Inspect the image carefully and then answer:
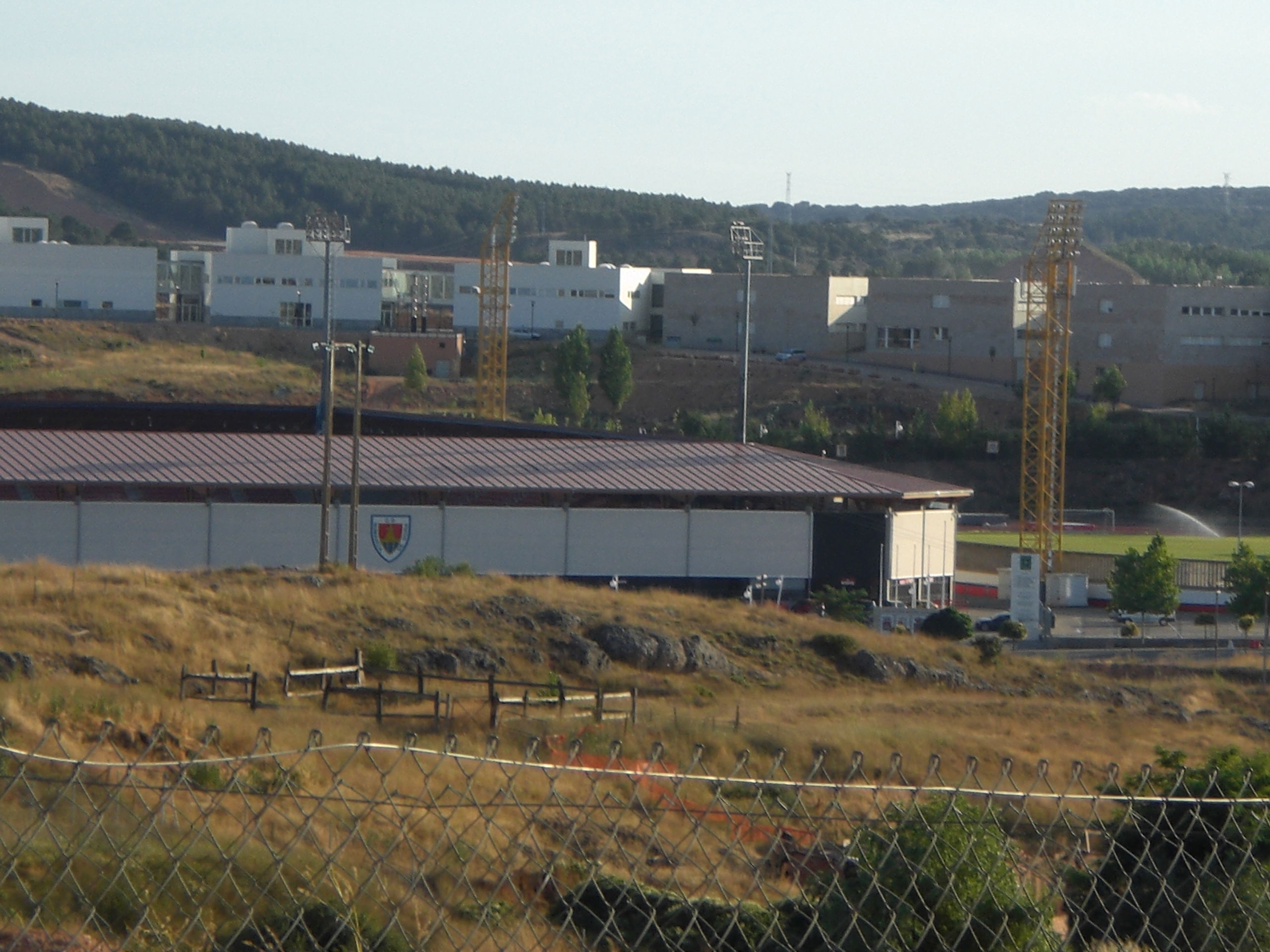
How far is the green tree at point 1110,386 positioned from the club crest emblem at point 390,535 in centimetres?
4211

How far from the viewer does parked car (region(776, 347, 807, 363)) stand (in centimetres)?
7575

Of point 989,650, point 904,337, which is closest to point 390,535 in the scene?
point 989,650

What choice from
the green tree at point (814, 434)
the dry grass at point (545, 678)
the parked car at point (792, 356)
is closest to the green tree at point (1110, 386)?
the green tree at point (814, 434)

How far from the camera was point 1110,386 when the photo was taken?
6794 cm

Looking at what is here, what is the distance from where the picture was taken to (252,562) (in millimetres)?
33125

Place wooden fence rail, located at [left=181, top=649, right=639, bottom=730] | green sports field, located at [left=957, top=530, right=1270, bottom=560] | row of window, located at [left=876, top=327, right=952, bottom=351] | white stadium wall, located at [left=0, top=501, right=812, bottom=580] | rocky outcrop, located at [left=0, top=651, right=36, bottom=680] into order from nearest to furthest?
wooden fence rail, located at [left=181, top=649, right=639, bottom=730] < rocky outcrop, located at [left=0, top=651, right=36, bottom=680] < white stadium wall, located at [left=0, top=501, right=812, bottom=580] < green sports field, located at [left=957, top=530, right=1270, bottom=560] < row of window, located at [left=876, top=327, right=952, bottom=351]

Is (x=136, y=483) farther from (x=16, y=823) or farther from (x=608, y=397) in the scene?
(x=608, y=397)

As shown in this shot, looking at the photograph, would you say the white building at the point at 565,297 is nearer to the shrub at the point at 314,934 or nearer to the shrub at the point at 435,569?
the shrub at the point at 435,569

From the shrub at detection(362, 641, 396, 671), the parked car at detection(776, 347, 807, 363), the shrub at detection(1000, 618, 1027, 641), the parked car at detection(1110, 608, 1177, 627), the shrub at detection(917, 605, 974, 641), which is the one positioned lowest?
the parked car at detection(1110, 608, 1177, 627)

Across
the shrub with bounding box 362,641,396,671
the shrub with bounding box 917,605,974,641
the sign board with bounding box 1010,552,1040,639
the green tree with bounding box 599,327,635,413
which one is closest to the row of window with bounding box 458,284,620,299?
the green tree with bounding box 599,327,635,413

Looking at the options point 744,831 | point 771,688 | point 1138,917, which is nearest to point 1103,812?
point 744,831

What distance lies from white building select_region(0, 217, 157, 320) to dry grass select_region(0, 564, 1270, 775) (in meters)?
50.7

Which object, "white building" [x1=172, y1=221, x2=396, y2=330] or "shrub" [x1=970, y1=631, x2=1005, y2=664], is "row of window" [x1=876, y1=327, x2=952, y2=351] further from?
"shrub" [x1=970, y1=631, x2=1005, y2=664]

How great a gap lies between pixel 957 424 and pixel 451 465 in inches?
1298
